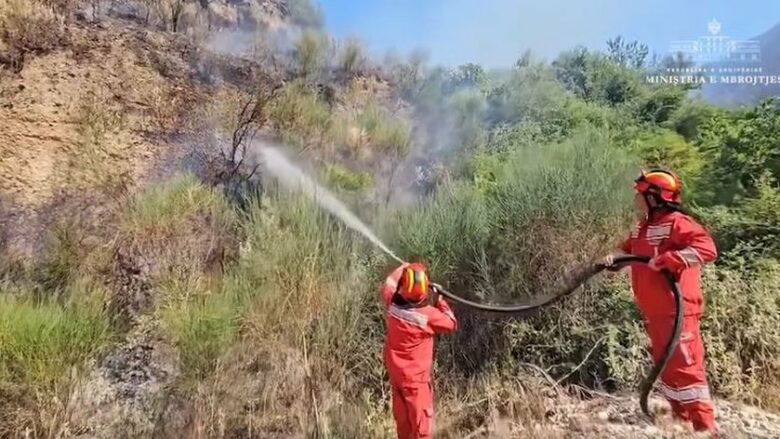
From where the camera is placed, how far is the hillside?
4590 mm

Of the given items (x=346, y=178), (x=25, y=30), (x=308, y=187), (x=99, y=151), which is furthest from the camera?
(x=25, y=30)

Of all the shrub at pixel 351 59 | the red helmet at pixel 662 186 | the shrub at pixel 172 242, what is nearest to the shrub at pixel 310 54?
the shrub at pixel 351 59

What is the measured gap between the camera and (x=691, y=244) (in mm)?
3645

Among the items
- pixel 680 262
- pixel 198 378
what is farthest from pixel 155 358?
pixel 680 262

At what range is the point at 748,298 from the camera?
199 inches

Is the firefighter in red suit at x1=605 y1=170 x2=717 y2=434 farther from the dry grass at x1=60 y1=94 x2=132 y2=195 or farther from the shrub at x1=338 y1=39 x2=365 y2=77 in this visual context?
the shrub at x1=338 y1=39 x2=365 y2=77

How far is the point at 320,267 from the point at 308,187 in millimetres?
1679

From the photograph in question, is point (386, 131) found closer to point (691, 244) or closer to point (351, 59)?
point (351, 59)

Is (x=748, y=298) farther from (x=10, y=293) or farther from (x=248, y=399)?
(x=10, y=293)

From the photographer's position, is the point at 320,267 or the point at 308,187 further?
the point at 308,187

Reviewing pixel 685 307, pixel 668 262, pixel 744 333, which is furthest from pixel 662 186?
pixel 744 333

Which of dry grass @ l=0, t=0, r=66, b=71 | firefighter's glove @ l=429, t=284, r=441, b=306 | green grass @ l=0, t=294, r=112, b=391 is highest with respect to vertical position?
dry grass @ l=0, t=0, r=66, b=71

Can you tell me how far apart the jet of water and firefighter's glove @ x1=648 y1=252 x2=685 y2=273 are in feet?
7.68

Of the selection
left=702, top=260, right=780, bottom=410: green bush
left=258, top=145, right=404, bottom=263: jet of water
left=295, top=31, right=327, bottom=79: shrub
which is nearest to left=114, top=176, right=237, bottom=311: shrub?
left=258, top=145, right=404, bottom=263: jet of water
